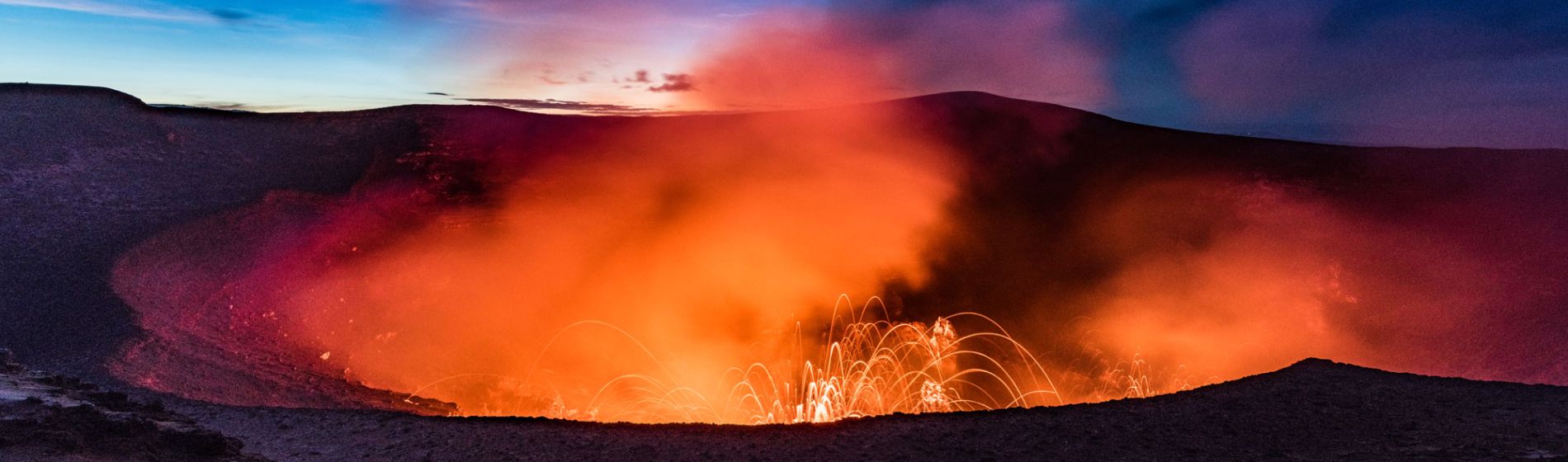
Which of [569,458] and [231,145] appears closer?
[569,458]

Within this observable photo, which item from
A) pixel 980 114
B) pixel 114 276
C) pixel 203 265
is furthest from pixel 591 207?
pixel 980 114

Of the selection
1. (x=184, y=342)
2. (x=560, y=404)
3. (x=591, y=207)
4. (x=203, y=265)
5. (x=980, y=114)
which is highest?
(x=980, y=114)

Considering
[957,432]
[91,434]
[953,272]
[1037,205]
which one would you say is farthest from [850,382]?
Result: [91,434]

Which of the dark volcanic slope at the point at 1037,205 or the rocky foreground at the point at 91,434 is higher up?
the dark volcanic slope at the point at 1037,205

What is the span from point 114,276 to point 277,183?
14.1 feet

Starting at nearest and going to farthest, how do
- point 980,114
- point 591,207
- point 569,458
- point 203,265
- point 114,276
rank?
point 569,458
point 114,276
point 203,265
point 591,207
point 980,114

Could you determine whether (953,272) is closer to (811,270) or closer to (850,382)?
(811,270)

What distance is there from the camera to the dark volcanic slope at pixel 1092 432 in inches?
232

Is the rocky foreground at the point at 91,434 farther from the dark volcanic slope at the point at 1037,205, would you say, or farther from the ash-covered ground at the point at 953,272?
the dark volcanic slope at the point at 1037,205

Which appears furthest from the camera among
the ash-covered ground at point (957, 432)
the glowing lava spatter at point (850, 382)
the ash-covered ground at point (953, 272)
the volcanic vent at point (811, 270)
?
the glowing lava spatter at point (850, 382)

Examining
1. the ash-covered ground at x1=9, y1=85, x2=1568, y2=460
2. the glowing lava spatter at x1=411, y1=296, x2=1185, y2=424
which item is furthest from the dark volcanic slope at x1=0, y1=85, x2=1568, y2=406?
the glowing lava spatter at x1=411, y1=296, x2=1185, y2=424

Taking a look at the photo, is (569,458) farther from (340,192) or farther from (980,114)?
(980,114)

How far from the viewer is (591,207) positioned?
1656cm

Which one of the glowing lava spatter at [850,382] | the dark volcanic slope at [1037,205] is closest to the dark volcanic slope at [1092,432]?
the dark volcanic slope at [1037,205]
